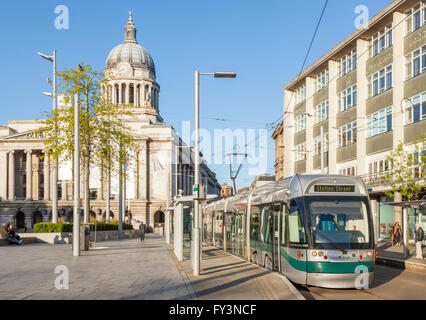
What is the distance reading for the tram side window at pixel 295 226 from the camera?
1384 cm

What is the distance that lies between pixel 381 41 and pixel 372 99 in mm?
4066

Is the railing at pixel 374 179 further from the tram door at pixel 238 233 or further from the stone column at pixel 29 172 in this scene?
the stone column at pixel 29 172

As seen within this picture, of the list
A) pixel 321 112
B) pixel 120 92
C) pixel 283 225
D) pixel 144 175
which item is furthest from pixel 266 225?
pixel 120 92

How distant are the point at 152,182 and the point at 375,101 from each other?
64.7 m

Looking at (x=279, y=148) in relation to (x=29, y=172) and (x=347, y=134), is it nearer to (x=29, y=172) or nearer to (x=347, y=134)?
(x=347, y=134)

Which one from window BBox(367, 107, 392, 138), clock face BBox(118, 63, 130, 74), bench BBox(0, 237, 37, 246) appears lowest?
bench BBox(0, 237, 37, 246)

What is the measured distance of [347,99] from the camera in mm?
43938

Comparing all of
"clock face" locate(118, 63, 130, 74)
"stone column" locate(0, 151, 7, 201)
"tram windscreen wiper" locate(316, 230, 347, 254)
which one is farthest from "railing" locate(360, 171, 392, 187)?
"clock face" locate(118, 63, 130, 74)

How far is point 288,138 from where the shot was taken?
57.7 meters

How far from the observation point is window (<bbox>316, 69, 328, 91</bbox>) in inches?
1935

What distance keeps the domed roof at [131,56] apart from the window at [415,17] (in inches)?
3527

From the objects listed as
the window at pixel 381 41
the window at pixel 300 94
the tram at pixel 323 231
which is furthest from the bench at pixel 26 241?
the window at pixel 300 94

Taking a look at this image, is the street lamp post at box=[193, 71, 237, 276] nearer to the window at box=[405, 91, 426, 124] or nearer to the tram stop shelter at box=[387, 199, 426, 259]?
the tram stop shelter at box=[387, 199, 426, 259]

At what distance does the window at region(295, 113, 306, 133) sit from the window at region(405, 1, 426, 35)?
1871 centimetres
